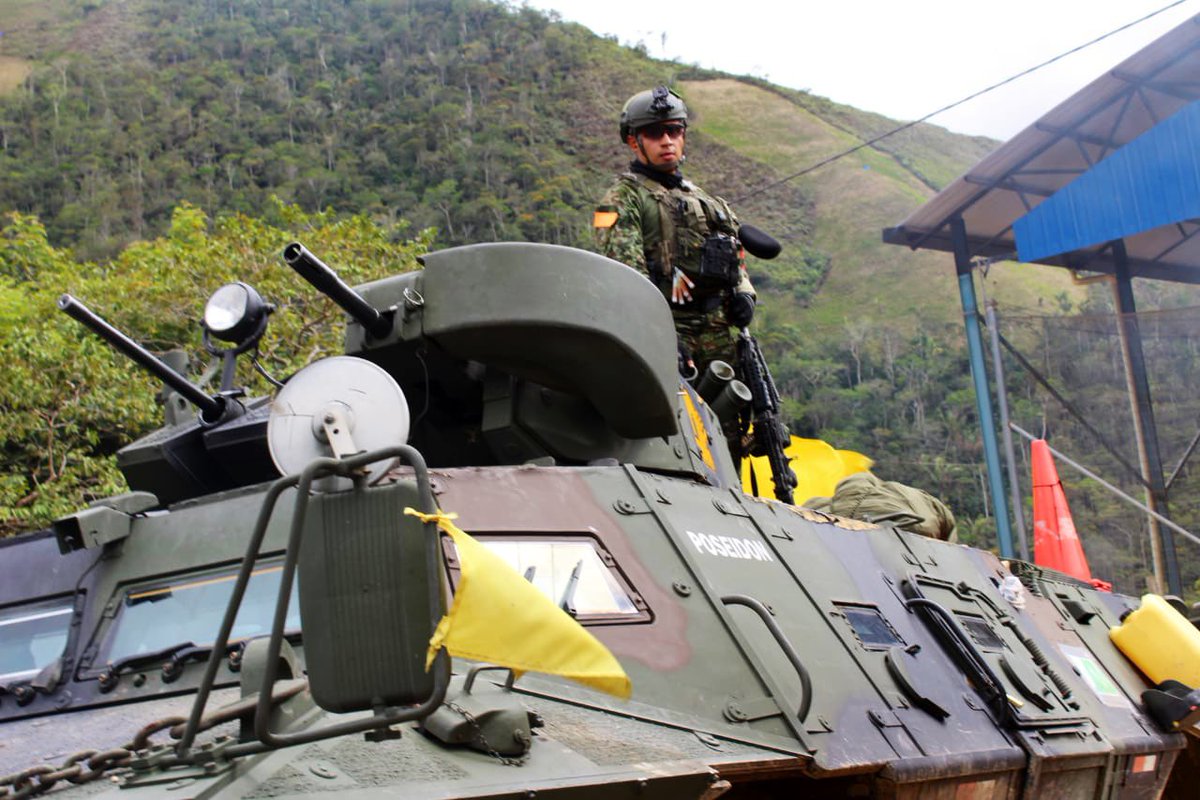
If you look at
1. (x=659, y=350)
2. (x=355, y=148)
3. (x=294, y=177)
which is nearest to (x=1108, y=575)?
(x=659, y=350)

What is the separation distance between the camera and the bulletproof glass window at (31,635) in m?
5.09

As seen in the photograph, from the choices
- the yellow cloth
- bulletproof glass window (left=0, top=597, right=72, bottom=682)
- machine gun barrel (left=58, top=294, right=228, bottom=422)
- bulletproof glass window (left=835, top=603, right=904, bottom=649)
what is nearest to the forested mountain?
the yellow cloth

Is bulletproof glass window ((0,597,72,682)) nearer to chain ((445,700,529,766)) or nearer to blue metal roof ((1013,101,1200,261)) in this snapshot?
chain ((445,700,529,766))

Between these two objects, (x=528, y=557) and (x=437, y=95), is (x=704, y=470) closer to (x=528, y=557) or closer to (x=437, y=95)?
(x=528, y=557)

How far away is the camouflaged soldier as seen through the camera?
25.1 ft

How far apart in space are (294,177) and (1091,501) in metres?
32.9

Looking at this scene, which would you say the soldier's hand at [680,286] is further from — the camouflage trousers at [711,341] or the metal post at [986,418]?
the metal post at [986,418]

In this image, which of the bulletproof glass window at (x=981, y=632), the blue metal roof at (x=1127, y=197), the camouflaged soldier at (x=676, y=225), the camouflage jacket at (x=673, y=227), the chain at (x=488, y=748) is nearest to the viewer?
the chain at (x=488, y=748)

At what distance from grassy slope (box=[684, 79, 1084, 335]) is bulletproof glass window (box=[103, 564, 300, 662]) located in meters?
37.6

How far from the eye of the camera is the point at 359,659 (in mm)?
3230

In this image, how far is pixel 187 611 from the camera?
4980 millimetres

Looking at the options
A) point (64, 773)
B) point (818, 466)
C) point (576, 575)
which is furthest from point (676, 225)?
point (818, 466)

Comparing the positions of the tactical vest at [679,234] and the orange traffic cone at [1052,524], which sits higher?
the tactical vest at [679,234]

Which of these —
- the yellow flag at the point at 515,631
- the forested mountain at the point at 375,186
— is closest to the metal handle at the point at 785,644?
the yellow flag at the point at 515,631
